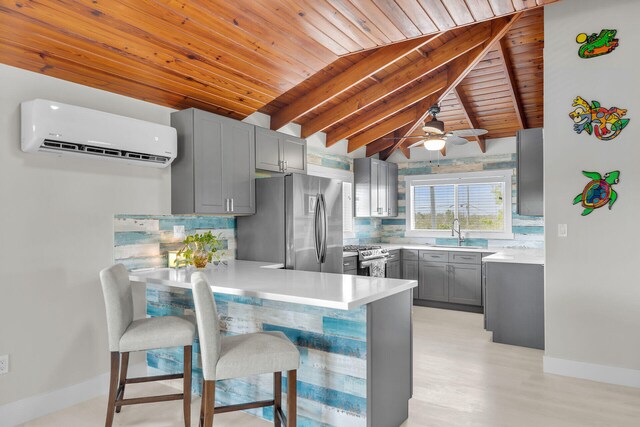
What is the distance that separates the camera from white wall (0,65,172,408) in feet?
8.99

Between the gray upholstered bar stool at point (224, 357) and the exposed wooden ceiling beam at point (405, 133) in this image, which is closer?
the gray upholstered bar stool at point (224, 357)

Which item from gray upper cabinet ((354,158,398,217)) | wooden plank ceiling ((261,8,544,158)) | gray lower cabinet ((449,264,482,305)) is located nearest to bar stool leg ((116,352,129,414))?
wooden plank ceiling ((261,8,544,158))

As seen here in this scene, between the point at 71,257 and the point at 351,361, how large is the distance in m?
2.19

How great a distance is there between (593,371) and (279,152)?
3.56 m

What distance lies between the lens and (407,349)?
2.77 m

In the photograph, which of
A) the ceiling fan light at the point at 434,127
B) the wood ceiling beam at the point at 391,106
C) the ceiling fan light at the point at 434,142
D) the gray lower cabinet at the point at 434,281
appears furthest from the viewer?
the gray lower cabinet at the point at 434,281

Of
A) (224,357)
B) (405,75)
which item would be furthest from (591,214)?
(224,357)

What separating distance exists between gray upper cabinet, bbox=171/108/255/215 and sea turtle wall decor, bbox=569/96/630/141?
299cm

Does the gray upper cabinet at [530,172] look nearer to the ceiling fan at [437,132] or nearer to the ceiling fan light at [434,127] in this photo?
the ceiling fan at [437,132]

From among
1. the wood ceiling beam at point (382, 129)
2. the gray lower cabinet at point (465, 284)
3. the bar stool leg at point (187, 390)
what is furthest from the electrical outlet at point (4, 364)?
the gray lower cabinet at point (465, 284)

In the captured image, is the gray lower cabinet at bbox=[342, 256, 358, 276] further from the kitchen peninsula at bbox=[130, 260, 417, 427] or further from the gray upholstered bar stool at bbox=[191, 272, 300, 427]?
the gray upholstered bar stool at bbox=[191, 272, 300, 427]

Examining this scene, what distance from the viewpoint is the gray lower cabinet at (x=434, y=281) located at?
6.14 metres

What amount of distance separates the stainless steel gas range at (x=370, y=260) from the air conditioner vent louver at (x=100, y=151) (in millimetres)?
2986

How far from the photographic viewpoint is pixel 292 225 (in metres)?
4.04
